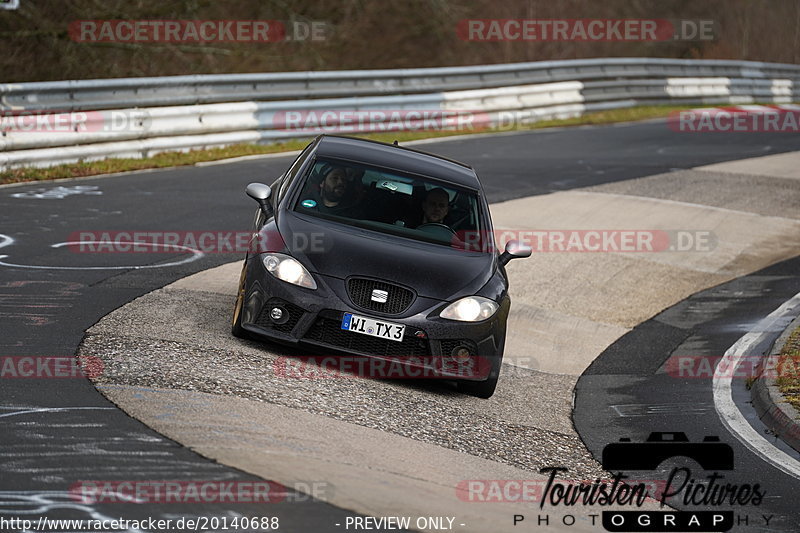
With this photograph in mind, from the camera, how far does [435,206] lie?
30.5 ft

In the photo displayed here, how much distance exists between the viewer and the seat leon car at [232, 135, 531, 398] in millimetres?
8195

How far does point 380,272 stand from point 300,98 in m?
13.5

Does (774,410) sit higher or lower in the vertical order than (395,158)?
lower

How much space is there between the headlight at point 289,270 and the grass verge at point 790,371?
394cm

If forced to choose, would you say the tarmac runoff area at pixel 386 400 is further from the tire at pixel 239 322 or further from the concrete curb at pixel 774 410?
the concrete curb at pixel 774 410

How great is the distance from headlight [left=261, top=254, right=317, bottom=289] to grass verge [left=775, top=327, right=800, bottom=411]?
3944 millimetres

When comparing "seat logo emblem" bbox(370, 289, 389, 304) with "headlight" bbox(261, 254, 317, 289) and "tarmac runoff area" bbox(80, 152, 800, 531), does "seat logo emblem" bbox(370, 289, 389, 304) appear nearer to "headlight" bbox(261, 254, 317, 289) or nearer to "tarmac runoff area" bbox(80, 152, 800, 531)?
"headlight" bbox(261, 254, 317, 289)

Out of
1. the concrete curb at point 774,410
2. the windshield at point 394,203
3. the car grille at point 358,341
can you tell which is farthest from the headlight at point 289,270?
the concrete curb at point 774,410

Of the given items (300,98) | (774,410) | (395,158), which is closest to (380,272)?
(395,158)

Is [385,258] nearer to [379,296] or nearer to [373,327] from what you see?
[379,296]

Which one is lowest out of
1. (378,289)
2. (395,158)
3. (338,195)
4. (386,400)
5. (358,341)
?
(386,400)

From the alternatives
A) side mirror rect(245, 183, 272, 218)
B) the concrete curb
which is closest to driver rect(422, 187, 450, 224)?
side mirror rect(245, 183, 272, 218)

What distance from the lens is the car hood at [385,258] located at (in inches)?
327

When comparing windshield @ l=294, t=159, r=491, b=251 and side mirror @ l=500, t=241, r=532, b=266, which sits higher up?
windshield @ l=294, t=159, r=491, b=251
